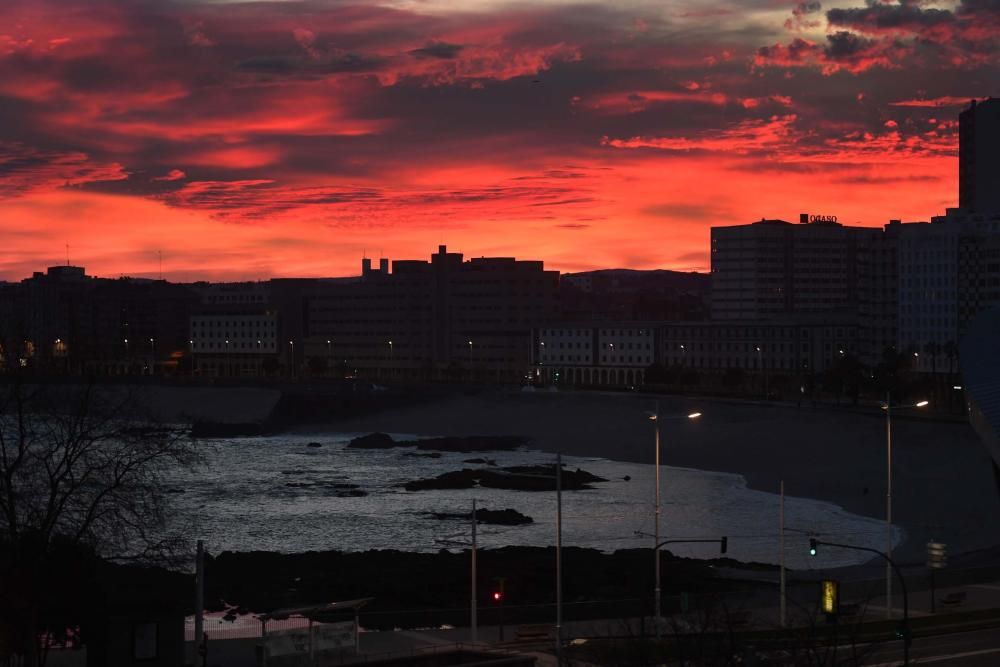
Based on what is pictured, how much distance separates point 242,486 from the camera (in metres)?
120

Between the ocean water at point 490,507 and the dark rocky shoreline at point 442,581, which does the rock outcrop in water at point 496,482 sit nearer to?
the ocean water at point 490,507

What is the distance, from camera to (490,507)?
101062 millimetres

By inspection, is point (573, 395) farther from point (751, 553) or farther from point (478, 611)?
point (478, 611)

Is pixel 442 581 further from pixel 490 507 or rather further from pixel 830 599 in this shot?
pixel 490 507

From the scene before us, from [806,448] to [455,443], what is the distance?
46.6 m

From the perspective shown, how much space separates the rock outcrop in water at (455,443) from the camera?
163 meters

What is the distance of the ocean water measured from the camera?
268ft

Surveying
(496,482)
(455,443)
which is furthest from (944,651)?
(455,443)

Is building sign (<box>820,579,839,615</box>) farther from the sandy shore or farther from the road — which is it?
the sandy shore

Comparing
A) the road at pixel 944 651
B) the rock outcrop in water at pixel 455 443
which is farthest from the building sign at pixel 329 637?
the rock outcrop in water at pixel 455 443

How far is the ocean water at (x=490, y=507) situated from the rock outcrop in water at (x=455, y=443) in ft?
69.0

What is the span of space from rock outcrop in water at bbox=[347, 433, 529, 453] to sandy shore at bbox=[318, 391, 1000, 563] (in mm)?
3660

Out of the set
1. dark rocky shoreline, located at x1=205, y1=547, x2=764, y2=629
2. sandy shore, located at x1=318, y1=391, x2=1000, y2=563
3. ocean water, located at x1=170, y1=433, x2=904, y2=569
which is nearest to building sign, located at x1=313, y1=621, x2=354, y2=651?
dark rocky shoreline, located at x1=205, y1=547, x2=764, y2=629

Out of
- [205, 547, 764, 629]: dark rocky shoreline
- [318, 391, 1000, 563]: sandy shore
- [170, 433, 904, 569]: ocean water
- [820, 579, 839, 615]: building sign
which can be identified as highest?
[820, 579, 839, 615]: building sign
